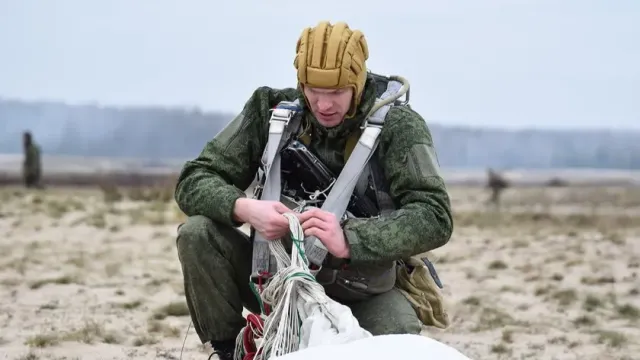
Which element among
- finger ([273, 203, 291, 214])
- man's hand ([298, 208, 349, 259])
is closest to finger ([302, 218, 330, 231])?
man's hand ([298, 208, 349, 259])

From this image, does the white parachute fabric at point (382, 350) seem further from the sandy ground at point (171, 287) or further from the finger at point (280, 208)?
the sandy ground at point (171, 287)

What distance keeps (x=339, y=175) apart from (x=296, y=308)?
1.91 feet

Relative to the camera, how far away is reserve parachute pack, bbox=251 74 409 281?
3.90 metres

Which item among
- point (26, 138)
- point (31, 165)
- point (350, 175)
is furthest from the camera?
point (26, 138)

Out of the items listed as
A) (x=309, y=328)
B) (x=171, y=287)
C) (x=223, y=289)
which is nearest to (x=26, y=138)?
(x=171, y=287)

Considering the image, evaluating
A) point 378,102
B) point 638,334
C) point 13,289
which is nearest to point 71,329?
point 13,289

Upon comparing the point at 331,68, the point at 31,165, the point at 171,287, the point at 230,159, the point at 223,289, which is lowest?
the point at 31,165

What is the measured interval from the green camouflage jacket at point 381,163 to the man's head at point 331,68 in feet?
0.38

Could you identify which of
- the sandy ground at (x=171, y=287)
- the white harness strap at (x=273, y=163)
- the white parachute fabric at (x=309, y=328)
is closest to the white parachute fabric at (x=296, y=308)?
the white parachute fabric at (x=309, y=328)

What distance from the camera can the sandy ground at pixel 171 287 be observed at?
Result: 20.5 ft

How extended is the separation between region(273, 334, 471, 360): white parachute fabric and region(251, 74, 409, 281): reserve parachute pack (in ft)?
2.45

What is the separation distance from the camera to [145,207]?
14.6 meters

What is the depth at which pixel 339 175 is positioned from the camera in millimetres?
3973

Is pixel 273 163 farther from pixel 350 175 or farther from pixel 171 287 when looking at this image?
pixel 171 287
